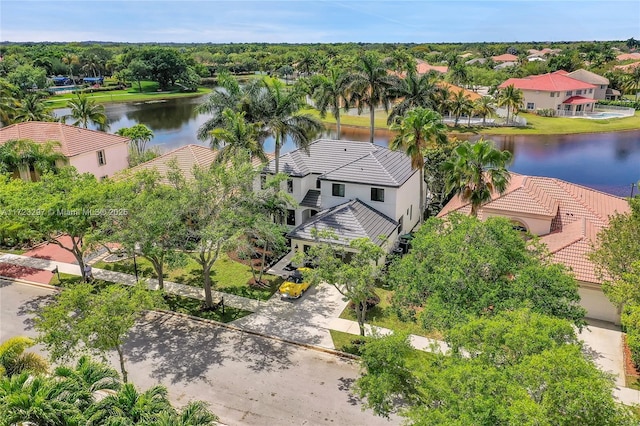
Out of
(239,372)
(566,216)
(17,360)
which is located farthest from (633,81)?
(17,360)

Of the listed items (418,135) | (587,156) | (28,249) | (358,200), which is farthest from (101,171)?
(587,156)

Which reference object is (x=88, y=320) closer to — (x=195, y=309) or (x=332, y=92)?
(x=195, y=309)

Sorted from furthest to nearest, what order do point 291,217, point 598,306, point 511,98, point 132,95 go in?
1. point 132,95
2. point 511,98
3. point 291,217
4. point 598,306

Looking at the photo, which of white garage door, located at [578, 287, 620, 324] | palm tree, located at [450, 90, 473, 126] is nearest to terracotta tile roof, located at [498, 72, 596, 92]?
palm tree, located at [450, 90, 473, 126]

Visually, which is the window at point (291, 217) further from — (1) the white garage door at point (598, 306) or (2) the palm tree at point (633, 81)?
Answer: (2) the palm tree at point (633, 81)

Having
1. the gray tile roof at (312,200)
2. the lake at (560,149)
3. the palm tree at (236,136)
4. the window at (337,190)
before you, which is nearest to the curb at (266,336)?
the palm tree at (236,136)
